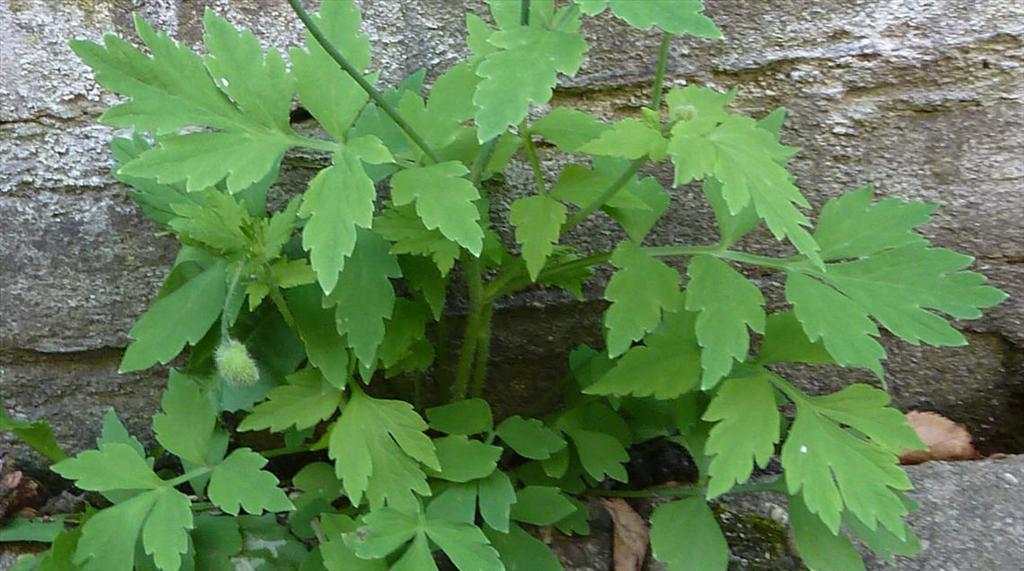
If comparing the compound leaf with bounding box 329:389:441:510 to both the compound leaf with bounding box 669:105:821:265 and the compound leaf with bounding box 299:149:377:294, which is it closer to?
the compound leaf with bounding box 299:149:377:294

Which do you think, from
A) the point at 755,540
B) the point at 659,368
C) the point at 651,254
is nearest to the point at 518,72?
the point at 651,254

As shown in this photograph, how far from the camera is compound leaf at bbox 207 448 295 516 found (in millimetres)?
1188

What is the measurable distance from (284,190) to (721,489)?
95 centimetres

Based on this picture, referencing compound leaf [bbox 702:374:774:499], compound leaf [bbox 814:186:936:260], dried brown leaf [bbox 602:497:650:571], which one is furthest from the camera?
dried brown leaf [bbox 602:497:650:571]

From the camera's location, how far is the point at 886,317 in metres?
1.17

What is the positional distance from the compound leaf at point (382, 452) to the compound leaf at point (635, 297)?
1.08 ft

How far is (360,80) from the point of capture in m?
1.08

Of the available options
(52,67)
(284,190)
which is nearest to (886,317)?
(284,190)

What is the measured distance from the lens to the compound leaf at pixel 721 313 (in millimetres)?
1115

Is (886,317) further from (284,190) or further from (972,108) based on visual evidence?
(284,190)

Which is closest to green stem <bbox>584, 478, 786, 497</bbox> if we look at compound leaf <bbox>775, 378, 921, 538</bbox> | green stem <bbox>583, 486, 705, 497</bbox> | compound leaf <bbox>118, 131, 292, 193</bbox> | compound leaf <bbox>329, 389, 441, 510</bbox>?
green stem <bbox>583, 486, 705, 497</bbox>

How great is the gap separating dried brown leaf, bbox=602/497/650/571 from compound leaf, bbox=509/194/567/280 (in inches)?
22.3

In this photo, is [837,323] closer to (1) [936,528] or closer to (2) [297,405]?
(1) [936,528]

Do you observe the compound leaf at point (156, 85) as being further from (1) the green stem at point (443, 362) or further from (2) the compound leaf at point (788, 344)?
(2) the compound leaf at point (788, 344)
